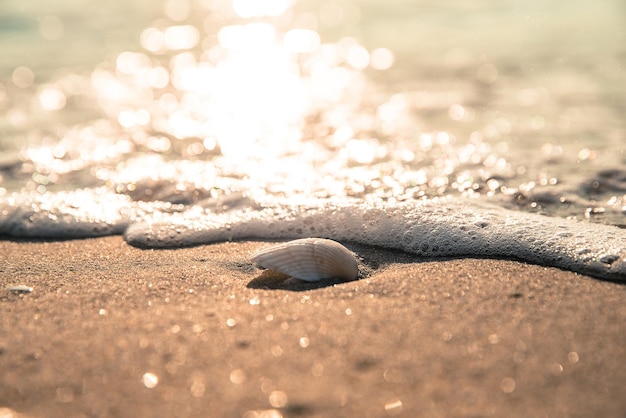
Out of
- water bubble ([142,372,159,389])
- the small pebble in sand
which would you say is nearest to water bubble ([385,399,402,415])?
water bubble ([142,372,159,389])

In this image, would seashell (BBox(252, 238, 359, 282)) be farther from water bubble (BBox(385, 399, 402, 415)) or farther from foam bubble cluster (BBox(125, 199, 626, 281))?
water bubble (BBox(385, 399, 402, 415))

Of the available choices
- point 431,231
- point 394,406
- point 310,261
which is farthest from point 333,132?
point 394,406

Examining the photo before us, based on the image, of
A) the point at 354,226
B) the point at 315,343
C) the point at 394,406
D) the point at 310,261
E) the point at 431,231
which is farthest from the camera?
the point at 354,226

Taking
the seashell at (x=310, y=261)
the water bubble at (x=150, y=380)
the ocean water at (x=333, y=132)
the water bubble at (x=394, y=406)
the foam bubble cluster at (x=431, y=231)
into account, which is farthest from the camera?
the ocean water at (x=333, y=132)

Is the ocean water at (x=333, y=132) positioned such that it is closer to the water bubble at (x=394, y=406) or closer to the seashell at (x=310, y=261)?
the seashell at (x=310, y=261)

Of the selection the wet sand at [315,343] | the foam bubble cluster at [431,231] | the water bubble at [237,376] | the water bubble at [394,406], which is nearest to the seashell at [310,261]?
the wet sand at [315,343]

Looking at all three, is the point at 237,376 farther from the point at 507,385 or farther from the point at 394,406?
the point at 507,385
